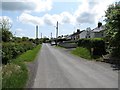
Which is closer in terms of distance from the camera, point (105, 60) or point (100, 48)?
point (105, 60)

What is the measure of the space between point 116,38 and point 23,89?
1822 cm

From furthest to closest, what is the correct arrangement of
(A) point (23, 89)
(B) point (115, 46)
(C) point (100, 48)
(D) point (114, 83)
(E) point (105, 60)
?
(C) point (100, 48) < (B) point (115, 46) < (E) point (105, 60) < (D) point (114, 83) < (A) point (23, 89)

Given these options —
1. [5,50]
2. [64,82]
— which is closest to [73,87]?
[64,82]

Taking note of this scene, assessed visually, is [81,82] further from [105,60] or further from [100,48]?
[100,48]

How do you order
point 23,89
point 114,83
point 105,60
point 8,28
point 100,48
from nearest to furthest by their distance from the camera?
point 23,89, point 114,83, point 105,60, point 100,48, point 8,28

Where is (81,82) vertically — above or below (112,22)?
below

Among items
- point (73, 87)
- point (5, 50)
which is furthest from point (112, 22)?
point (73, 87)

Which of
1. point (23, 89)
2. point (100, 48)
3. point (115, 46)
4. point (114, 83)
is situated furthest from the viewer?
point (100, 48)

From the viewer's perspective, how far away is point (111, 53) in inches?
1195

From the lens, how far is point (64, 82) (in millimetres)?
14062

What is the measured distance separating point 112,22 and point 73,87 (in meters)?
17.7

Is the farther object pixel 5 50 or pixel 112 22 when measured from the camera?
pixel 112 22

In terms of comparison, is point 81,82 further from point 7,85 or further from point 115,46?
point 115,46

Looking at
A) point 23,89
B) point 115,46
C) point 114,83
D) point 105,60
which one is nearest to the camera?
point 23,89
